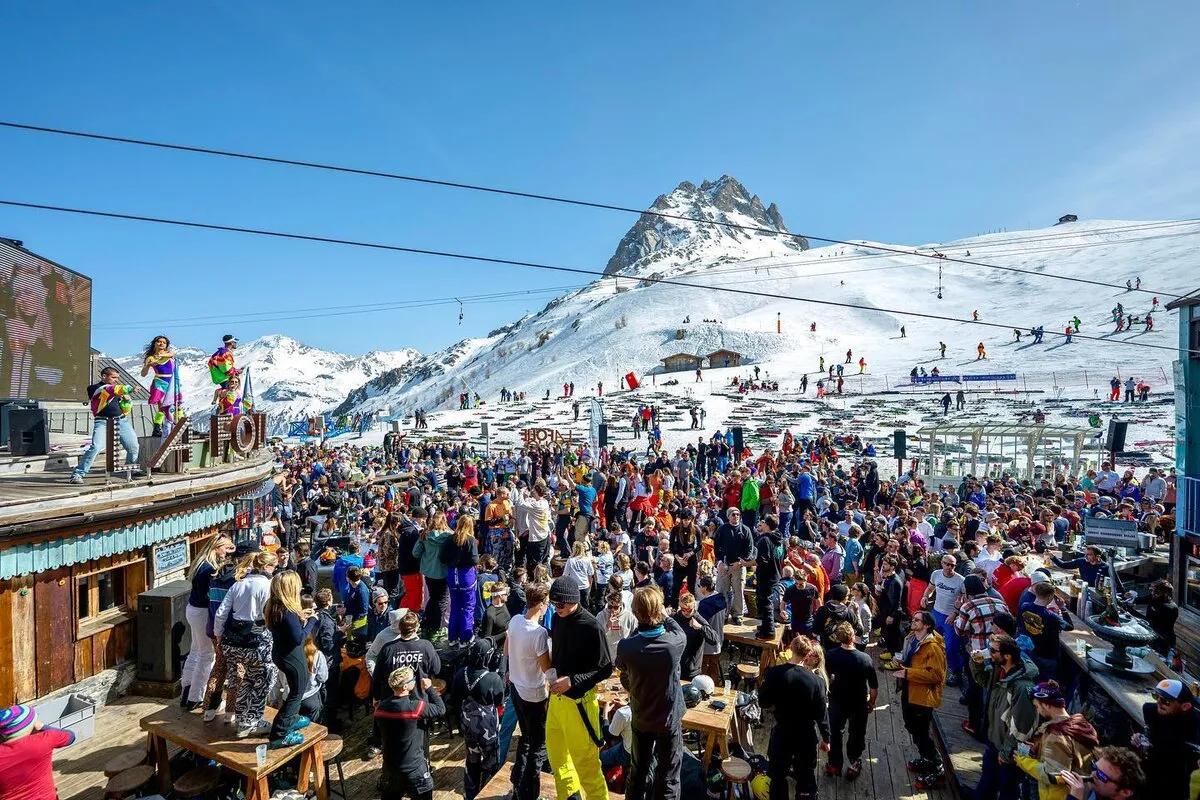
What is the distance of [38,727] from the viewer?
13.4 feet

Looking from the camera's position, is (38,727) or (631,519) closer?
(38,727)

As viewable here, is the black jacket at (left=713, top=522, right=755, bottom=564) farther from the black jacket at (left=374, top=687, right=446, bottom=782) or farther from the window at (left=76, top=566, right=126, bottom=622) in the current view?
the window at (left=76, top=566, right=126, bottom=622)

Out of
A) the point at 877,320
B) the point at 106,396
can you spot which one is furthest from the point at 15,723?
the point at 877,320

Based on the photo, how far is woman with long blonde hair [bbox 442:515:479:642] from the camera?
7.95 metres

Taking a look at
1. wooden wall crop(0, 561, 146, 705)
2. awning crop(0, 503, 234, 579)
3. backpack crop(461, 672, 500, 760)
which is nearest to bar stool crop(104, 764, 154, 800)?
wooden wall crop(0, 561, 146, 705)

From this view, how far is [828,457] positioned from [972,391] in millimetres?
23465

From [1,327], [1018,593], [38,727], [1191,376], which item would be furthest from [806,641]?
[1,327]

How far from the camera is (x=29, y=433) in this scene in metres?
12.0

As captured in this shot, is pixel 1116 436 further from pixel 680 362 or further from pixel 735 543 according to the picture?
pixel 680 362

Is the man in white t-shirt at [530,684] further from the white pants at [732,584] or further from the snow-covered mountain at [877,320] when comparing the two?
the snow-covered mountain at [877,320]

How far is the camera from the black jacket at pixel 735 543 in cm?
868

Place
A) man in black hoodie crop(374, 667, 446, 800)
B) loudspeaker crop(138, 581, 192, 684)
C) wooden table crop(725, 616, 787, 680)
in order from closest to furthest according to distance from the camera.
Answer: man in black hoodie crop(374, 667, 446, 800) → wooden table crop(725, 616, 787, 680) → loudspeaker crop(138, 581, 192, 684)

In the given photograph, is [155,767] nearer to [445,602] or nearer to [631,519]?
[445,602]

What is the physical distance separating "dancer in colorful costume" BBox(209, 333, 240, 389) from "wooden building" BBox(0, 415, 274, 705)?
157 cm
